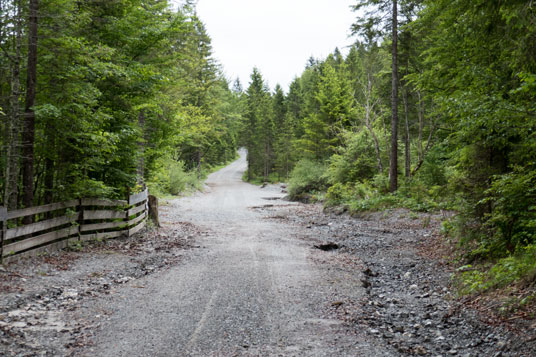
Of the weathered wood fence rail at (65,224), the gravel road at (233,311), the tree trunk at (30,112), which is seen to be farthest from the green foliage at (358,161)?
the tree trunk at (30,112)

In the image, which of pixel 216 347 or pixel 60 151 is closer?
pixel 216 347

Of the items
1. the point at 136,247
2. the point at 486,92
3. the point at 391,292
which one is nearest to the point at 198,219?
the point at 136,247

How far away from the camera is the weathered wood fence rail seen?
23.5 feet

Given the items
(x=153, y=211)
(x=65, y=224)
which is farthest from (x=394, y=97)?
(x=65, y=224)

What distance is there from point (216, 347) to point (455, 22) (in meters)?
7.69

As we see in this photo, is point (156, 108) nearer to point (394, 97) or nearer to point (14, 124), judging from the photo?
point (14, 124)

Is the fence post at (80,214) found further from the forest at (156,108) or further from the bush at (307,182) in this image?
the bush at (307,182)

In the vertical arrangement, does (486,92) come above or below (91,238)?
above

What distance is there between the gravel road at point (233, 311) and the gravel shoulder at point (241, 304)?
0.07ft

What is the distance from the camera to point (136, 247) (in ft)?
34.1

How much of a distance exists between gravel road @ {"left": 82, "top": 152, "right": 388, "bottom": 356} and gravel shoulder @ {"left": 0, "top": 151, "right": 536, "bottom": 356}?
2 centimetres

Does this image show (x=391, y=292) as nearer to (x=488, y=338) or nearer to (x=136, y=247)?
(x=488, y=338)

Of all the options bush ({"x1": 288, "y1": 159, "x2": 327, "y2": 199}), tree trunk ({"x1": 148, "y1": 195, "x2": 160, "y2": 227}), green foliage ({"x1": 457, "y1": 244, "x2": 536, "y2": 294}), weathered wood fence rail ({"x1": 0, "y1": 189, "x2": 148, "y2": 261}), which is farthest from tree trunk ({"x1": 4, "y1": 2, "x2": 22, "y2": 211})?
bush ({"x1": 288, "y1": 159, "x2": 327, "y2": 199})

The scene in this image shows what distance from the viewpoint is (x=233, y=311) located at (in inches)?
217
